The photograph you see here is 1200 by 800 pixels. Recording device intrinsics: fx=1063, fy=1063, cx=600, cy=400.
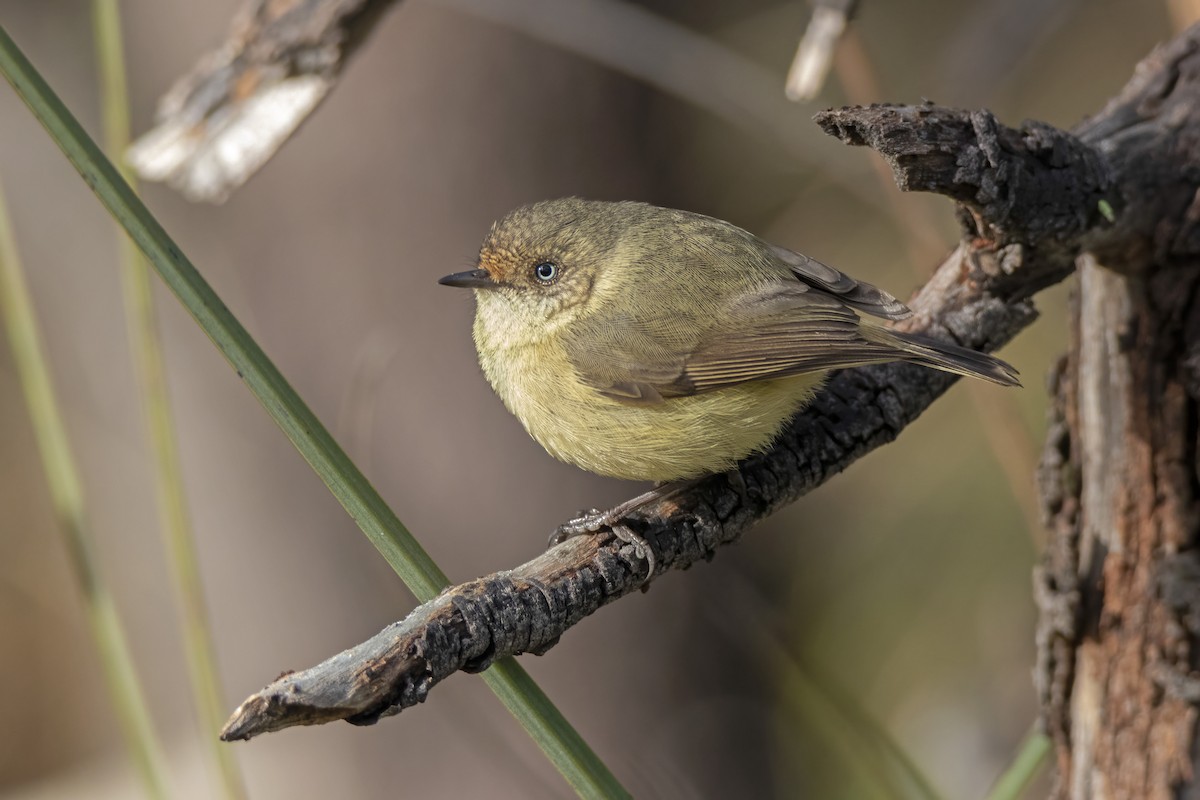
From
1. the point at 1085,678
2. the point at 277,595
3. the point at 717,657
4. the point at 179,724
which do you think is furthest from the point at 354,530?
the point at 1085,678

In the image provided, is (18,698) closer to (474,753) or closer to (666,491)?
(474,753)

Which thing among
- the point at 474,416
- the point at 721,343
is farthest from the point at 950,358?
the point at 474,416

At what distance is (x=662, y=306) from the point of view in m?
2.63

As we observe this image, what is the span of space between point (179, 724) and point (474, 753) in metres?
1.64

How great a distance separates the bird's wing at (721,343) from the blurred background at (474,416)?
1689 mm

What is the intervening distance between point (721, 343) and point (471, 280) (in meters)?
0.73

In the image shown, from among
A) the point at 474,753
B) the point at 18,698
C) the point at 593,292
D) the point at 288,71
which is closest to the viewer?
the point at 593,292

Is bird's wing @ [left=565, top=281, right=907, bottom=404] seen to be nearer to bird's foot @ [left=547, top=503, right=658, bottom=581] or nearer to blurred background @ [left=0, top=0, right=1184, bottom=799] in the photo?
bird's foot @ [left=547, top=503, right=658, bottom=581]

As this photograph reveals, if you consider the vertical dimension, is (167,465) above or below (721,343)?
above

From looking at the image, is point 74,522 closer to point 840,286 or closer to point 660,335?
point 660,335

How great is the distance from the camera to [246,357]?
1326 millimetres

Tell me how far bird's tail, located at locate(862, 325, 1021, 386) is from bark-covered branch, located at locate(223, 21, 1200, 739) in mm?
245

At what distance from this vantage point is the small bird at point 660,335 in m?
2.44

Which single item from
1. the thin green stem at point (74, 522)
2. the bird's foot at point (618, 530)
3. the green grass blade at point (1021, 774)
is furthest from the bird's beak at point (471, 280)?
the green grass blade at point (1021, 774)
